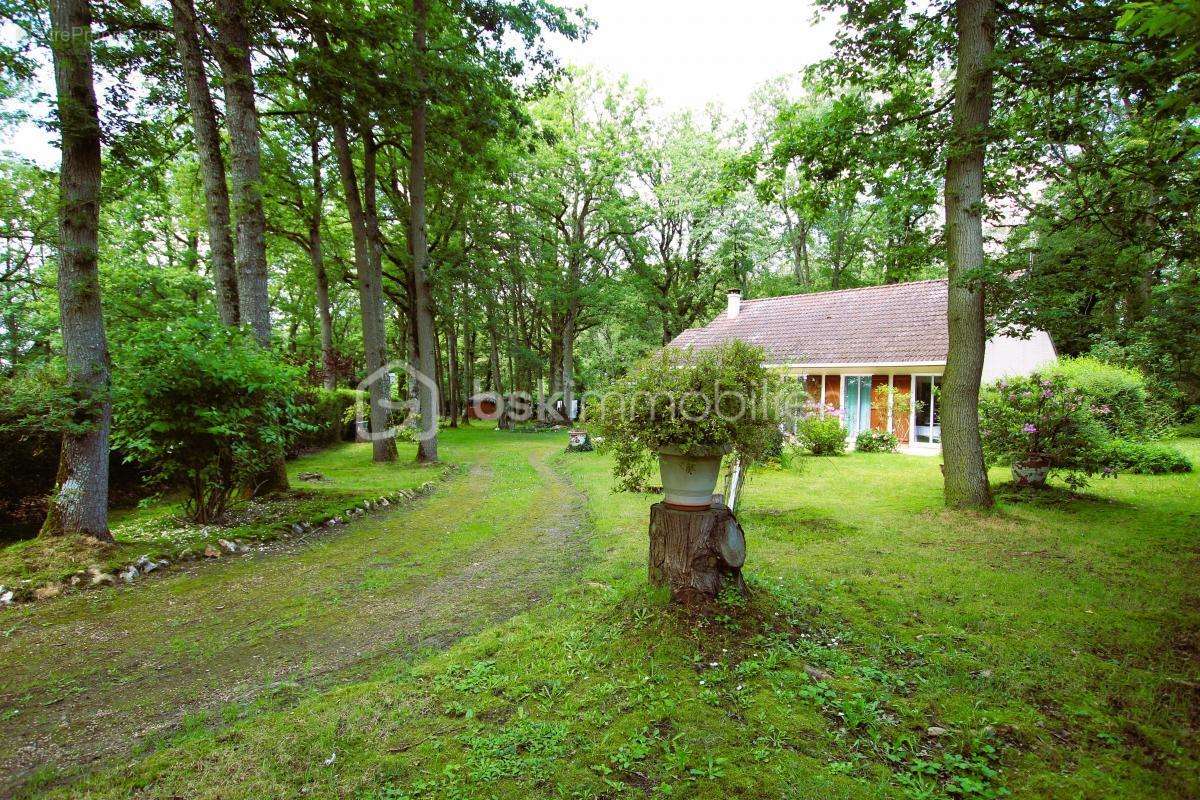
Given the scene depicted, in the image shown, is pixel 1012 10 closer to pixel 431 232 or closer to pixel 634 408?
pixel 634 408

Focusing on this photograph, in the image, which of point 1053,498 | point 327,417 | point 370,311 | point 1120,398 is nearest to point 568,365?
point 327,417

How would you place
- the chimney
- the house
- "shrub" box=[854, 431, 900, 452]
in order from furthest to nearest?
the chimney < the house < "shrub" box=[854, 431, 900, 452]

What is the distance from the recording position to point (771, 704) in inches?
109

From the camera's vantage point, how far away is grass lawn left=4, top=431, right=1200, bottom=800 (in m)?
2.24

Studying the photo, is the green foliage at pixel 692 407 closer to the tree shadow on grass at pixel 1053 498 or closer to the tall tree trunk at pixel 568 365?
the tree shadow on grass at pixel 1053 498

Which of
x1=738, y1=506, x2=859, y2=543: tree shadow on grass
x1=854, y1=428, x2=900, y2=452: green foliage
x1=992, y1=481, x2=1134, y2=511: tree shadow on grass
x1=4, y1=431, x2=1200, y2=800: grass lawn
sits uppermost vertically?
x1=854, y1=428, x2=900, y2=452: green foliage

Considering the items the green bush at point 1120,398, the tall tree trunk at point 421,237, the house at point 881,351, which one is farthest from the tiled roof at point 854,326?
the tall tree trunk at point 421,237

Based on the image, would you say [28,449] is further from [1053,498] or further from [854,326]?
[854,326]

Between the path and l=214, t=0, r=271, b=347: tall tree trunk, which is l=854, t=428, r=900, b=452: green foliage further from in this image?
l=214, t=0, r=271, b=347: tall tree trunk

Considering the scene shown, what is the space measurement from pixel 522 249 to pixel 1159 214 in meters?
22.9


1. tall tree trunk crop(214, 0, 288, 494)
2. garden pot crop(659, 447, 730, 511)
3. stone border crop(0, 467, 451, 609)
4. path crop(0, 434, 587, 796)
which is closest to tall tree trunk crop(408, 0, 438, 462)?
tall tree trunk crop(214, 0, 288, 494)

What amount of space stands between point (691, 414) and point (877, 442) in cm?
1352

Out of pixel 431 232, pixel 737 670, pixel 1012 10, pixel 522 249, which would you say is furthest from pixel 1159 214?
pixel 522 249

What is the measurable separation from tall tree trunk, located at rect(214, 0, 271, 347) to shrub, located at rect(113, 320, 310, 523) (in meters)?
1.34
